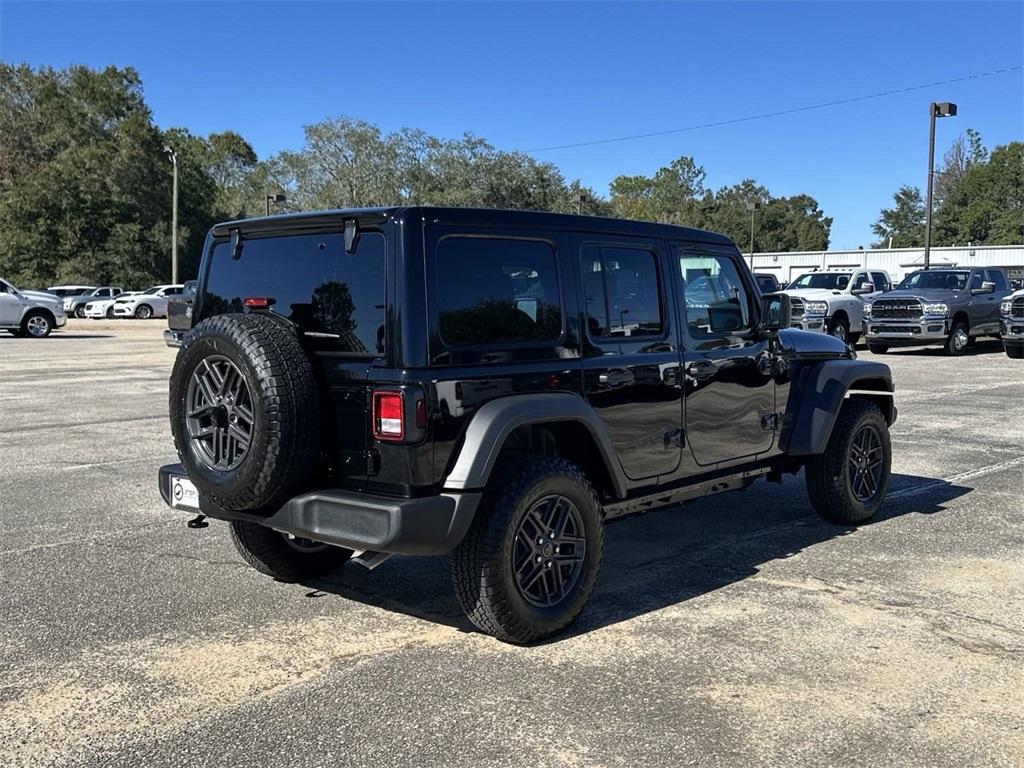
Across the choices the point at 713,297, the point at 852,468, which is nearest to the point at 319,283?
the point at 713,297

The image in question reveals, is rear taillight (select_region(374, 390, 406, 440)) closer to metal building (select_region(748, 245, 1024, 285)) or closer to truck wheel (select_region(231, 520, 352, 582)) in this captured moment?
truck wheel (select_region(231, 520, 352, 582))

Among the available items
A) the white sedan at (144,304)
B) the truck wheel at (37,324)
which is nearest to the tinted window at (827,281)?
the truck wheel at (37,324)

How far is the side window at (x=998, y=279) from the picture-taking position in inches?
912

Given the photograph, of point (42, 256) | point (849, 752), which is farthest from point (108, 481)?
point (42, 256)

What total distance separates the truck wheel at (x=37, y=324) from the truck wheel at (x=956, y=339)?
76.6ft

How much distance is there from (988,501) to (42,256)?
5683cm

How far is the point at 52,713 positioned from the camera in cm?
361

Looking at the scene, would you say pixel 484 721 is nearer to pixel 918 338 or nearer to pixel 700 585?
pixel 700 585

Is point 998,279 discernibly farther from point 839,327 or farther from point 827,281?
point 839,327

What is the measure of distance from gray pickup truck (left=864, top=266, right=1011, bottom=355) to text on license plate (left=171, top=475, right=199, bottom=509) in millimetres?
19479

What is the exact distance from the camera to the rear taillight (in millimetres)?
3893

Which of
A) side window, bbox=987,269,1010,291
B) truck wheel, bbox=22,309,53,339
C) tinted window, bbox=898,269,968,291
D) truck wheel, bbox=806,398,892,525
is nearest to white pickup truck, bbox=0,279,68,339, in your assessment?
truck wheel, bbox=22,309,53,339

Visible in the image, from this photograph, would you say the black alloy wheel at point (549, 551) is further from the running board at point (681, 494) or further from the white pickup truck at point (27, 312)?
the white pickup truck at point (27, 312)

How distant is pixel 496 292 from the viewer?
14.1 feet
